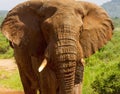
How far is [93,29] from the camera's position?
4.93 metres

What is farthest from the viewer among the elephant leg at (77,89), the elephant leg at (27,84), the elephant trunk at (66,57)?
the elephant leg at (27,84)

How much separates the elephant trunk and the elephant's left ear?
0.47 m

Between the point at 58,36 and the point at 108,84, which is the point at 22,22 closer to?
the point at 58,36

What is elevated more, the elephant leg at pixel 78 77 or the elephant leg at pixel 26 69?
the elephant leg at pixel 78 77

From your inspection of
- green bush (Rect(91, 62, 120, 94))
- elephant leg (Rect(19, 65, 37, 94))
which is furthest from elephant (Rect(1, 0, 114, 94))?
green bush (Rect(91, 62, 120, 94))

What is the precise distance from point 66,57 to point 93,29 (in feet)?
2.99

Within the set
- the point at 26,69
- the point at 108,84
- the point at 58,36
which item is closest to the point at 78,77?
the point at 58,36

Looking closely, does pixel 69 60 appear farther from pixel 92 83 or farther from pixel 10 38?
pixel 92 83

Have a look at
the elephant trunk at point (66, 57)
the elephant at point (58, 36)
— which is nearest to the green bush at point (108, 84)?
the elephant at point (58, 36)

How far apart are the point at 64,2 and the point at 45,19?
285 mm

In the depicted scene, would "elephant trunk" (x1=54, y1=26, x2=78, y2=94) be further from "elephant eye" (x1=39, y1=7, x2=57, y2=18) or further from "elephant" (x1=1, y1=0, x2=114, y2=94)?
"elephant eye" (x1=39, y1=7, x2=57, y2=18)

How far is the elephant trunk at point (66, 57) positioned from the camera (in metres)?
4.15

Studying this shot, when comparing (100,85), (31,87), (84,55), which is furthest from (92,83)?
(84,55)

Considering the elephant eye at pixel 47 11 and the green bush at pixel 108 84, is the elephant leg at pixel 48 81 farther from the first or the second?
the green bush at pixel 108 84
